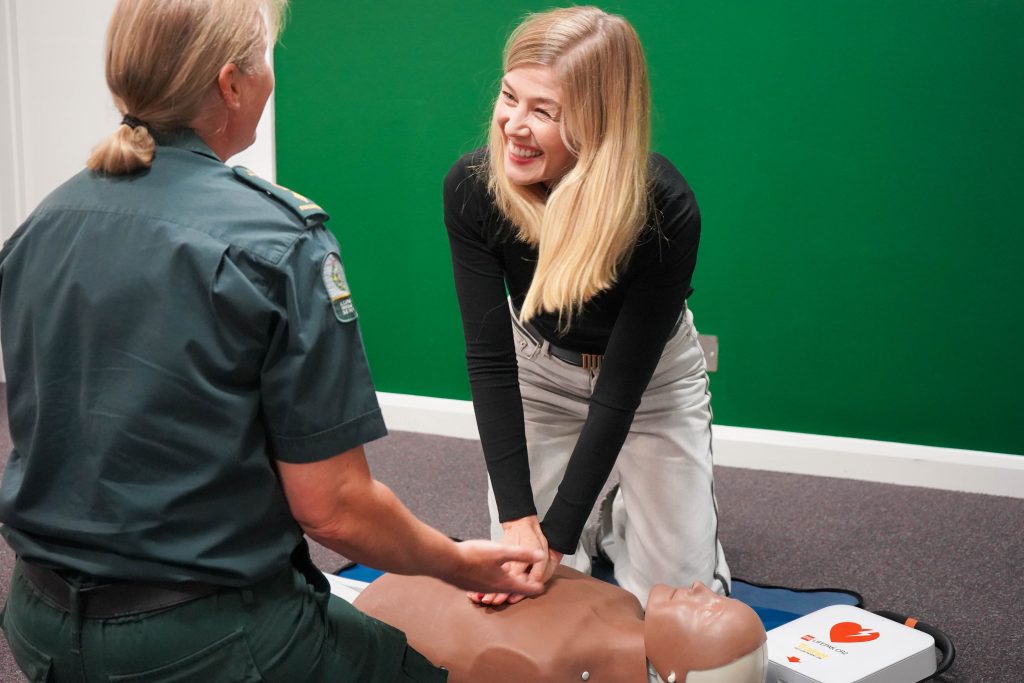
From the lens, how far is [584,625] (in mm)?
1455

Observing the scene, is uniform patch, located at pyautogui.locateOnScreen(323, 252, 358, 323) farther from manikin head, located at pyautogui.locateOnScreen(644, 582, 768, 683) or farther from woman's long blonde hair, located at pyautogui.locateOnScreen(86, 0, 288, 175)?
A: manikin head, located at pyautogui.locateOnScreen(644, 582, 768, 683)

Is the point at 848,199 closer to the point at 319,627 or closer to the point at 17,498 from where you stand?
the point at 319,627

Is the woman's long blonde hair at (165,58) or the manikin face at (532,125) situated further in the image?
the manikin face at (532,125)

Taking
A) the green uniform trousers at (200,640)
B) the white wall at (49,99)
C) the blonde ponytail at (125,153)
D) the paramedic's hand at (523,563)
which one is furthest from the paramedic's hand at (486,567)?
the white wall at (49,99)

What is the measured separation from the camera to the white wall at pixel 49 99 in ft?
12.4

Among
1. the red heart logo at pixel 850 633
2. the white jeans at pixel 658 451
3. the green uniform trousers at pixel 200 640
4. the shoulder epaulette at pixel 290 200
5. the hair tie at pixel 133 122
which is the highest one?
the hair tie at pixel 133 122

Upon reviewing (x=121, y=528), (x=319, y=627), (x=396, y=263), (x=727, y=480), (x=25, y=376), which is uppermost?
(x=25, y=376)

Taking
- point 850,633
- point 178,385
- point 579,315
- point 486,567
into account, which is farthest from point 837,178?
point 178,385

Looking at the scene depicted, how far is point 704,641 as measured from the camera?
1.40 metres

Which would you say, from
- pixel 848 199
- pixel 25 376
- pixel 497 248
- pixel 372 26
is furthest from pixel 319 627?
pixel 372 26

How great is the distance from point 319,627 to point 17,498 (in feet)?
1.11

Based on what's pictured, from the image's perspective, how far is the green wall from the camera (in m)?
2.93

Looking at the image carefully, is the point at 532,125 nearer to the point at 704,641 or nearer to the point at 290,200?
the point at 290,200

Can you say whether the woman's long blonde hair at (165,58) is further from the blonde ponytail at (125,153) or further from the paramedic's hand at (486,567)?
the paramedic's hand at (486,567)
